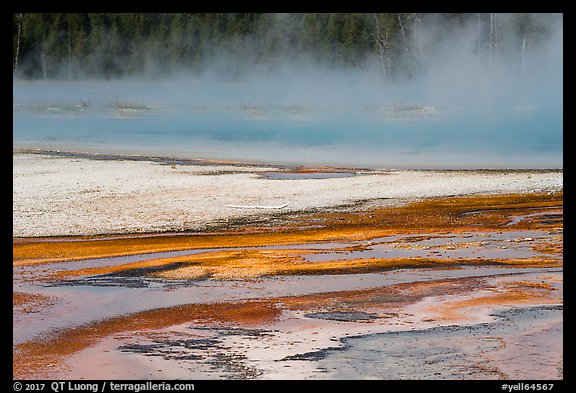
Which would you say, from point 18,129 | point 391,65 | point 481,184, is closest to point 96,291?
point 481,184

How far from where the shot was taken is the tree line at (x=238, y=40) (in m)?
79.6

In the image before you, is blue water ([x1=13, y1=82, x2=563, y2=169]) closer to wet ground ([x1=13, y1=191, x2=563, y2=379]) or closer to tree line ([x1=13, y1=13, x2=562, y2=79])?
tree line ([x1=13, y1=13, x2=562, y2=79])

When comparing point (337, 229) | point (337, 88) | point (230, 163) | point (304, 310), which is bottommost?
point (304, 310)

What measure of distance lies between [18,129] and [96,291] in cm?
3414

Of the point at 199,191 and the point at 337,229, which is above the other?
the point at 199,191

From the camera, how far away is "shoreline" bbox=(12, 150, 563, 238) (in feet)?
58.7

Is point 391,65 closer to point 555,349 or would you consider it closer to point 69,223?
point 69,223

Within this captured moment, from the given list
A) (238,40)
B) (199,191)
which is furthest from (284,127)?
(238,40)

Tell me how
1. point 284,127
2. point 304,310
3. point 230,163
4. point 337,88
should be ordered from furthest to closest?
point 337,88 → point 284,127 → point 230,163 → point 304,310

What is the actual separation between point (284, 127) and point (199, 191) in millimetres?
26414

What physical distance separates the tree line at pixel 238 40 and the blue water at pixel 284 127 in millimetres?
2587

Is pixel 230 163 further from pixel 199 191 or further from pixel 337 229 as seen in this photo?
pixel 337 229

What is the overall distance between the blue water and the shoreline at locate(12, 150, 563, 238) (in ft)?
11.0

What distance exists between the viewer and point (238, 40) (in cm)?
8650
